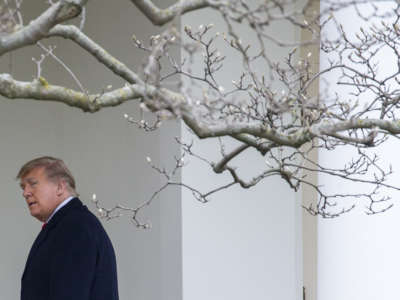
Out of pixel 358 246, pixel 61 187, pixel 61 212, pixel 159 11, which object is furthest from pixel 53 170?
pixel 159 11

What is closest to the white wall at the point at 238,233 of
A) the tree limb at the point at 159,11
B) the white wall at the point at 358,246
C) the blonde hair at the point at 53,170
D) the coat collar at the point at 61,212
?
the white wall at the point at 358,246

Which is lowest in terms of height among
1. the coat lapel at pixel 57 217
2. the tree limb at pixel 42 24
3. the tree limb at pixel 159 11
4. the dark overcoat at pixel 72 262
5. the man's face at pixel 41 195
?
the dark overcoat at pixel 72 262

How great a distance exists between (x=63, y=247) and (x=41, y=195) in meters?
0.32

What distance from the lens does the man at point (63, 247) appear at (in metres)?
4.20

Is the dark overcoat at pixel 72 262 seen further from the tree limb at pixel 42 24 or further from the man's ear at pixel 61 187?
the tree limb at pixel 42 24

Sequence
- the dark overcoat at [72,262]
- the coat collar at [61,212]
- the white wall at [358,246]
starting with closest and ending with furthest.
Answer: the dark overcoat at [72,262], the coat collar at [61,212], the white wall at [358,246]

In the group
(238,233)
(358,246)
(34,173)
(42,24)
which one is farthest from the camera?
(238,233)

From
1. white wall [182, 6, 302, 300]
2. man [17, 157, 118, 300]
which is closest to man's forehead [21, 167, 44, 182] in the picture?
man [17, 157, 118, 300]

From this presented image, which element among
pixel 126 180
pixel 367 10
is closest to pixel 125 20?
pixel 126 180

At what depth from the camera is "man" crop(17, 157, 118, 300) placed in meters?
4.20

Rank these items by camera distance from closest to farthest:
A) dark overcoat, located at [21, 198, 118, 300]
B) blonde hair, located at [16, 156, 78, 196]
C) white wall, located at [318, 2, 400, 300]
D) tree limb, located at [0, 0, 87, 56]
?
1. tree limb, located at [0, 0, 87, 56]
2. dark overcoat, located at [21, 198, 118, 300]
3. blonde hair, located at [16, 156, 78, 196]
4. white wall, located at [318, 2, 400, 300]

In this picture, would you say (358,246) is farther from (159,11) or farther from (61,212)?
(159,11)

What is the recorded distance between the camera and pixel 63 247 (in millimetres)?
4254

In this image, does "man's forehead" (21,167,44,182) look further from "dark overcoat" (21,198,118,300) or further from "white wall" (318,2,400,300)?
"white wall" (318,2,400,300)
